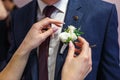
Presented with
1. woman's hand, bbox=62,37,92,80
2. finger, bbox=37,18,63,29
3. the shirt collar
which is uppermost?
the shirt collar

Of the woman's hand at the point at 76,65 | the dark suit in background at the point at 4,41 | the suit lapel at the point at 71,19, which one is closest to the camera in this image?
the woman's hand at the point at 76,65

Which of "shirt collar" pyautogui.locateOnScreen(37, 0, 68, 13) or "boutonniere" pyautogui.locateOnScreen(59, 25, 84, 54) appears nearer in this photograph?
"boutonniere" pyautogui.locateOnScreen(59, 25, 84, 54)

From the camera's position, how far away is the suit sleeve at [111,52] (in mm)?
1005

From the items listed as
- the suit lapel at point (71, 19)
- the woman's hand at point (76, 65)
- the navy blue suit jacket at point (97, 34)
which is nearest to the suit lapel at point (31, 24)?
the navy blue suit jacket at point (97, 34)

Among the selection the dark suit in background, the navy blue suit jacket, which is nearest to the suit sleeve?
the navy blue suit jacket

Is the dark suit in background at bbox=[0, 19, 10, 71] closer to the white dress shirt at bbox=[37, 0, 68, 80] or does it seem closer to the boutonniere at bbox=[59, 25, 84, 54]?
the white dress shirt at bbox=[37, 0, 68, 80]

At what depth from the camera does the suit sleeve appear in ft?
3.30

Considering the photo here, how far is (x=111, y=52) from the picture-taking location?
1.01m

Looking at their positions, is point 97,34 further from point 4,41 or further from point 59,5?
point 4,41

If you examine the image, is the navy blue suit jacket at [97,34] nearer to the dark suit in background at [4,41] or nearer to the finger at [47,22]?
the finger at [47,22]

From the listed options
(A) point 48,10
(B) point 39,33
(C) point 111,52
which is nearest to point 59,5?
(A) point 48,10

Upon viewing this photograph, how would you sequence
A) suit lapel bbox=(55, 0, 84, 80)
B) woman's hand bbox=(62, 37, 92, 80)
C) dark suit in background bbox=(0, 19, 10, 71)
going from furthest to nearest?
1. dark suit in background bbox=(0, 19, 10, 71)
2. suit lapel bbox=(55, 0, 84, 80)
3. woman's hand bbox=(62, 37, 92, 80)

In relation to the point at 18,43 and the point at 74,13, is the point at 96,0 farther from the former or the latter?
the point at 18,43

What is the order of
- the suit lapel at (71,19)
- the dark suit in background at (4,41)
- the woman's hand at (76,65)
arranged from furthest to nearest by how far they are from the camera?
the dark suit in background at (4,41) → the suit lapel at (71,19) → the woman's hand at (76,65)
